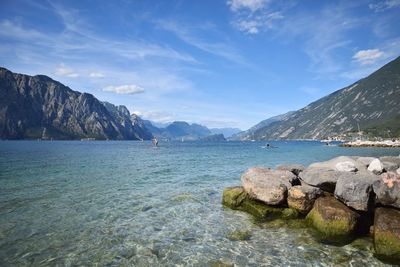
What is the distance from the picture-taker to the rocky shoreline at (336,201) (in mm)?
13453

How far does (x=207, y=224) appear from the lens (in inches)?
679

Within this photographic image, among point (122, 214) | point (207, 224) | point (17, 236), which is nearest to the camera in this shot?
point (17, 236)

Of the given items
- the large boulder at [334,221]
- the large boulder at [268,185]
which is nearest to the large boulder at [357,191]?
the large boulder at [334,221]

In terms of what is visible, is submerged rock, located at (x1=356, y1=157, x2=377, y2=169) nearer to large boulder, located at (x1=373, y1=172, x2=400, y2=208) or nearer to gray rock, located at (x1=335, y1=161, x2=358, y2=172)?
gray rock, located at (x1=335, y1=161, x2=358, y2=172)

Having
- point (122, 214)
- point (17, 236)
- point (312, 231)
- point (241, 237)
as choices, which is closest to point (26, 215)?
point (17, 236)

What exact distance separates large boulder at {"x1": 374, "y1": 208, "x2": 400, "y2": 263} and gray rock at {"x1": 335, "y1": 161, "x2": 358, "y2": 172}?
7269mm

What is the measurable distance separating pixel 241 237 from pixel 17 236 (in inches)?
453

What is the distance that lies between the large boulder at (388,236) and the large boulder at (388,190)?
932 mm

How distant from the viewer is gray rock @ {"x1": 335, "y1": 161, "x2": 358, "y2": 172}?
20.8m

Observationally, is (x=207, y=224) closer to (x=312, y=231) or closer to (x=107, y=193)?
(x=312, y=231)

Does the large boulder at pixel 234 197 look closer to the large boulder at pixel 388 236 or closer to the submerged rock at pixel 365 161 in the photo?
the large boulder at pixel 388 236

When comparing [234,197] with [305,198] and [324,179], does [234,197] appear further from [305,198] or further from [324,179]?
[324,179]

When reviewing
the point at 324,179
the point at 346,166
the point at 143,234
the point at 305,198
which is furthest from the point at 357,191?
the point at 143,234

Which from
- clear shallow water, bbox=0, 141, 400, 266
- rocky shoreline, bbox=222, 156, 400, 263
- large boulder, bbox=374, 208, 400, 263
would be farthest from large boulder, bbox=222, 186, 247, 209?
large boulder, bbox=374, 208, 400, 263
